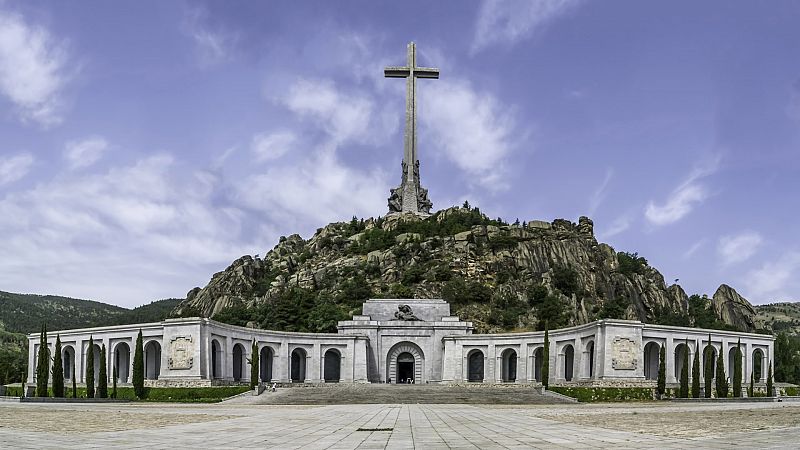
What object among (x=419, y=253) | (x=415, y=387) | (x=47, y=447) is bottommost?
(x=415, y=387)

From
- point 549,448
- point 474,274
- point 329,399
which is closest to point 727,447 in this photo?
point 549,448

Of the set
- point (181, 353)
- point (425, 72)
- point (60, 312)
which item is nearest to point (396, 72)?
point (425, 72)

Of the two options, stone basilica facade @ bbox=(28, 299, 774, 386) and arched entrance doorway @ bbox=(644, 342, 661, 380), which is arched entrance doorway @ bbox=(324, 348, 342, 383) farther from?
arched entrance doorway @ bbox=(644, 342, 661, 380)

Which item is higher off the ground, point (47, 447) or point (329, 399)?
point (47, 447)

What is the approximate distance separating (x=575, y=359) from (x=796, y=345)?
3673cm

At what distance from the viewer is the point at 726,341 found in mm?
56875

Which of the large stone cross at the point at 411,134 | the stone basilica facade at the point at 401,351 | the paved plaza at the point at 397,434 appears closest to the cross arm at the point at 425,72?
the large stone cross at the point at 411,134

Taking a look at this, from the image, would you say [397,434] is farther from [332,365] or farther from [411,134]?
[411,134]

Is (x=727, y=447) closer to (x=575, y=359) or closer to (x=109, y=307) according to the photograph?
(x=575, y=359)

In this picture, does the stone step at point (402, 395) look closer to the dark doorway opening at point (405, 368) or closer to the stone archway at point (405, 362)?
the stone archway at point (405, 362)

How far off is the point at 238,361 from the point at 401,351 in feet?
47.8

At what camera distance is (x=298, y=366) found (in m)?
64.4

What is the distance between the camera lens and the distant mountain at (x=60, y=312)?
361ft

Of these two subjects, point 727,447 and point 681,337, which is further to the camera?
point 681,337
